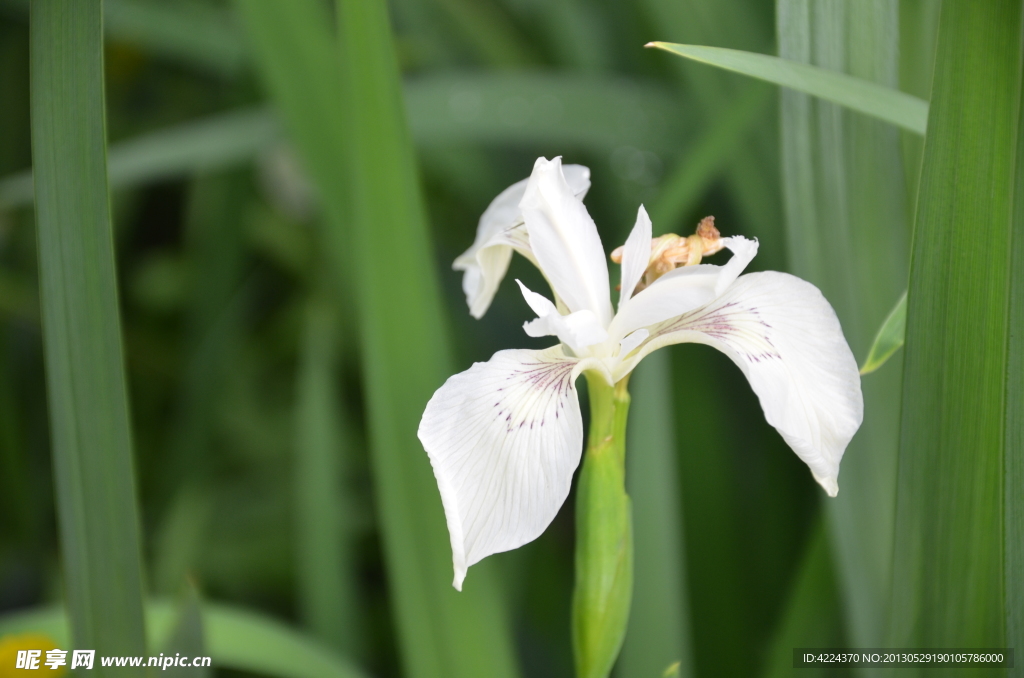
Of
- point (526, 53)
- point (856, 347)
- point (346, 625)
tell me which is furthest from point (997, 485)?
point (526, 53)

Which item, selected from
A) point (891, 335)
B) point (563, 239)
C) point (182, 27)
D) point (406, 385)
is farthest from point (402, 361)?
point (182, 27)

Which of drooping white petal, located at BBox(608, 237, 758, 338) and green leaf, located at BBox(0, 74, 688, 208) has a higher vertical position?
green leaf, located at BBox(0, 74, 688, 208)

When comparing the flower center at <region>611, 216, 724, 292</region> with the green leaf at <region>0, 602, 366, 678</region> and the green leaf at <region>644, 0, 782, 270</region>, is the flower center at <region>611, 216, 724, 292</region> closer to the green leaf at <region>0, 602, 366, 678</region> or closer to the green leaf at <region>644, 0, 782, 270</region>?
the green leaf at <region>644, 0, 782, 270</region>

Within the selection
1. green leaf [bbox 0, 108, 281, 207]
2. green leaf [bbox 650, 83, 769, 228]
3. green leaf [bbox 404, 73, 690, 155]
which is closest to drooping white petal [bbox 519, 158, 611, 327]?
green leaf [bbox 650, 83, 769, 228]

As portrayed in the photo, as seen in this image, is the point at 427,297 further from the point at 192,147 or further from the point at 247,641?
the point at 192,147

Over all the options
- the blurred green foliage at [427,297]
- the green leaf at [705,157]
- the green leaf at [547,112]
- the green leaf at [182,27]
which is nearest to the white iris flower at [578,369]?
the blurred green foliage at [427,297]

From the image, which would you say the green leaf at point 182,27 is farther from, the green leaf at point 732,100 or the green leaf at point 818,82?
the green leaf at point 818,82
